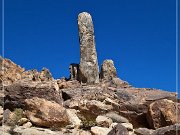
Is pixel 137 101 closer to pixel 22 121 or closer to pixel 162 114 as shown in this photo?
pixel 162 114

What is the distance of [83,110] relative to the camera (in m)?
24.1

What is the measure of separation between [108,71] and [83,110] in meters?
13.9

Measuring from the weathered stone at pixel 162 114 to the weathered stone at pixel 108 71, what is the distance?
1421cm

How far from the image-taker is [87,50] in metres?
36.7

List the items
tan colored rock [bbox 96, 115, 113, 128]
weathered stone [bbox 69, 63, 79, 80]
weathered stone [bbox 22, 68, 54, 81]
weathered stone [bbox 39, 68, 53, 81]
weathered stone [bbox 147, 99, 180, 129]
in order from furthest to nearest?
weathered stone [bbox 69, 63, 79, 80] < weathered stone [bbox 39, 68, 53, 81] < weathered stone [bbox 22, 68, 54, 81] < weathered stone [bbox 147, 99, 180, 129] < tan colored rock [bbox 96, 115, 113, 128]

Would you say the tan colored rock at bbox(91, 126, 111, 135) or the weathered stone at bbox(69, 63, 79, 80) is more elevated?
the weathered stone at bbox(69, 63, 79, 80)

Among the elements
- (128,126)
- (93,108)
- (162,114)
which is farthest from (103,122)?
(162,114)

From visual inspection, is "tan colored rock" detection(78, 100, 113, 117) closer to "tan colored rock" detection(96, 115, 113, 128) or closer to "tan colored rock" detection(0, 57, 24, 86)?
"tan colored rock" detection(96, 115, 113, 128)

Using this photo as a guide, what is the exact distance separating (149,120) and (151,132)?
7.77 ft

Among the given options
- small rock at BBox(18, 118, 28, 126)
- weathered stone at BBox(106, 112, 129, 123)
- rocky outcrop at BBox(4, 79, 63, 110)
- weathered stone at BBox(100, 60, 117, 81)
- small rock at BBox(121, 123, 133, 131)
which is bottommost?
small rock at BBox(121, 123, 133, 131)

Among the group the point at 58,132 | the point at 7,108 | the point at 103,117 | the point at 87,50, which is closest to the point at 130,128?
the point at 103,117

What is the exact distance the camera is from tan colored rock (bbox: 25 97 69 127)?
21.0 meters

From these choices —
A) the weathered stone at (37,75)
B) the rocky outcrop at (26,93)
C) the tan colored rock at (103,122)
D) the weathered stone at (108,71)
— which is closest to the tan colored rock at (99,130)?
the tan colored rock at (103,122)

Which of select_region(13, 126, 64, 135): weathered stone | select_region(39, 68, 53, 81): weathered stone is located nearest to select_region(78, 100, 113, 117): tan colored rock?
select_region(13, 126, 64, 135): weathered stone
